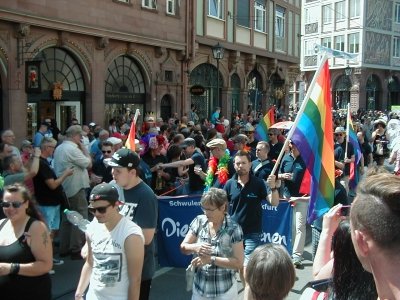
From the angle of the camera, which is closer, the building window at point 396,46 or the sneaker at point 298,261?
the sneaker at point 298,261

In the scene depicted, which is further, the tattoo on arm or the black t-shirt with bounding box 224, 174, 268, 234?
the black t-shirt with bounding box 224, 174, 268, 234

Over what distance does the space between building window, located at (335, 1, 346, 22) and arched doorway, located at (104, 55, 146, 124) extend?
35454 mm

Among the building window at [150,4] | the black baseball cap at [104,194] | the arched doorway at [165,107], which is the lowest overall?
the black baseball cap at [104,194]

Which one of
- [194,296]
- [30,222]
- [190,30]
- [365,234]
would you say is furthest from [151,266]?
[190,30]

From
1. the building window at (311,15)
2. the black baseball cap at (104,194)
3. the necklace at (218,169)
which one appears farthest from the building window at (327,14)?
the black baseball cap at (104,194)

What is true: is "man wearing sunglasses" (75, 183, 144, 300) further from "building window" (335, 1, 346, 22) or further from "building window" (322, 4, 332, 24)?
"building window" (322, 4, 332, 24)

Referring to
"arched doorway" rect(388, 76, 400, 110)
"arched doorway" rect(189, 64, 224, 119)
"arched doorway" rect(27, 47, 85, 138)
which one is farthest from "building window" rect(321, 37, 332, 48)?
"arched doorway" rect(27, 47, 85, 138)

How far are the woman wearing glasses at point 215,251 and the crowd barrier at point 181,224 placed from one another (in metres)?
2.30

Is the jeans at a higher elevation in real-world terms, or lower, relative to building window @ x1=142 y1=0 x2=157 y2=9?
lower

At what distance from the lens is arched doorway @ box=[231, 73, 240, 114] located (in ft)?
85.4

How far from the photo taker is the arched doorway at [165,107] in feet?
67.5

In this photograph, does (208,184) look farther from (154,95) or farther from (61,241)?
(154,95)

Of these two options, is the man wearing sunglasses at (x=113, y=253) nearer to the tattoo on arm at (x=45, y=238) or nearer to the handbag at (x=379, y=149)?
the tattoo on arm at (x=45, y=238)

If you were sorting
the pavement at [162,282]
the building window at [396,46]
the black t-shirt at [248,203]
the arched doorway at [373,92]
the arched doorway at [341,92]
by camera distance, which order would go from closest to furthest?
the black t-shirt at [248,203] → the pavement at [162,282] → the arched doorway at [373,92] → the arched doorway at [341,92] → the building window at [396,46]
